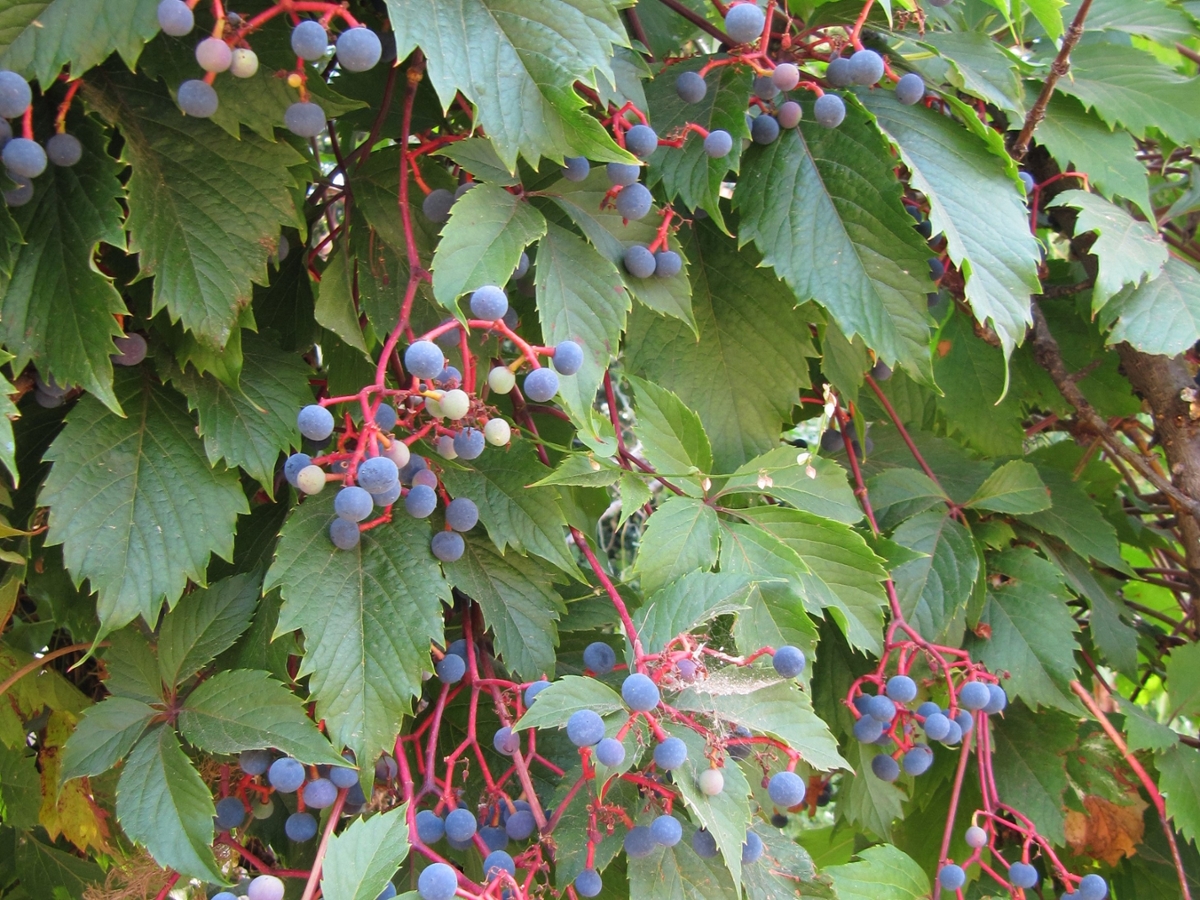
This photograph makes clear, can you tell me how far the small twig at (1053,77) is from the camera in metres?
1.27

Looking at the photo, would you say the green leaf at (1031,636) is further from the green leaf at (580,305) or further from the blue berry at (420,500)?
the blue berry at (420,500)

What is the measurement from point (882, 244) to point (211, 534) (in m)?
0.92

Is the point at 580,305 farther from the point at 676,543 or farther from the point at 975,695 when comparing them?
the point at 975,695

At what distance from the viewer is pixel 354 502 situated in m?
0.89

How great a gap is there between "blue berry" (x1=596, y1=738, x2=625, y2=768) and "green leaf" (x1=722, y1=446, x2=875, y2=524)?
0.42 meters

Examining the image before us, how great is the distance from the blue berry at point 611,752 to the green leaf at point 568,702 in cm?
5

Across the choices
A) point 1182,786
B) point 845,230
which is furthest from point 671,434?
point 1182,786

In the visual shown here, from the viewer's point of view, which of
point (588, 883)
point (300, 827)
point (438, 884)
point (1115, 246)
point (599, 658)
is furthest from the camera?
point (1115, 246)

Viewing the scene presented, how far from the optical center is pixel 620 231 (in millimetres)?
1165

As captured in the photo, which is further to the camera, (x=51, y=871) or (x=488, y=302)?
(x=51, y=871)

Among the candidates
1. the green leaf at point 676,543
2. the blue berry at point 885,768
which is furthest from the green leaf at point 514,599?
the blue berry at point 885,768

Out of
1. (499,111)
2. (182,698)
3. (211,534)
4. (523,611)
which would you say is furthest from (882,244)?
(182,698)

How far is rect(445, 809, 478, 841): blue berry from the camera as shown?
0.99 m

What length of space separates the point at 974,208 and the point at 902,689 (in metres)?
0.66
